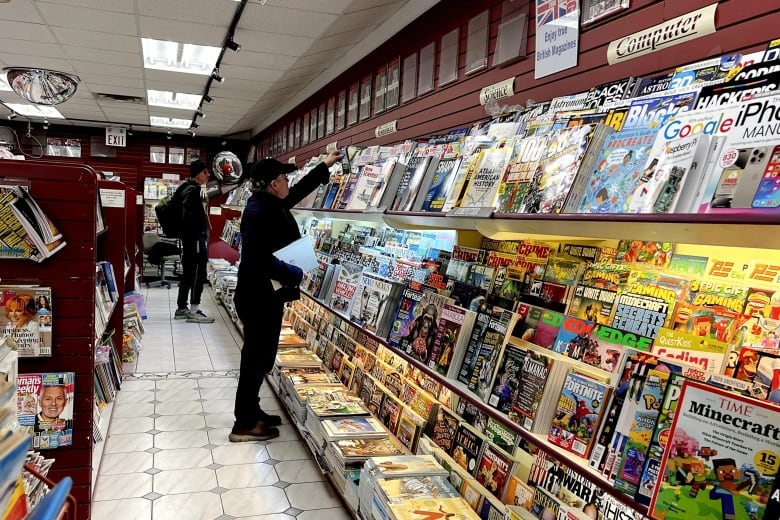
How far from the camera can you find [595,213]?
1.49 metres

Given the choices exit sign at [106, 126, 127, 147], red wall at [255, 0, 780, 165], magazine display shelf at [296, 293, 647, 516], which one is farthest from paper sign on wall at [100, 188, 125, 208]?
exit sign at [106, 126, 127, 147]

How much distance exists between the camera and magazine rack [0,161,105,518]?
7.30 feet

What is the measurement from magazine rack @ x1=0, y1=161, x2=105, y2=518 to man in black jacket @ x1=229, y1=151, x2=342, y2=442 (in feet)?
3.94

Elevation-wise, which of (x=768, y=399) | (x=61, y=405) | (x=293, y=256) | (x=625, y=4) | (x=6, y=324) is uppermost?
(x=625, y=4)

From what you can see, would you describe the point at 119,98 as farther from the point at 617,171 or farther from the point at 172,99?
the point at 617,171

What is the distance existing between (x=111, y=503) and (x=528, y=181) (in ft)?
8.42

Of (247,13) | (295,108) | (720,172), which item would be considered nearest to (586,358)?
(720,172)

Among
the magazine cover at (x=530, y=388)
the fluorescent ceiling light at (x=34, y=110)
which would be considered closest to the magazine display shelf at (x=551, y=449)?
the magazine cover at (x=530, y=388)

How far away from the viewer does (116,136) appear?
1318 centimetres

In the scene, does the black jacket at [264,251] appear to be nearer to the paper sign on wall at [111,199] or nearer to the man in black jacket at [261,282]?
the man in black jacket at [261,282]

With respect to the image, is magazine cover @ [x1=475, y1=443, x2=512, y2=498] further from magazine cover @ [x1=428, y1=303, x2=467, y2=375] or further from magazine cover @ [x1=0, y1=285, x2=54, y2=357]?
magazine cover @ [x1=0, y1=285, x2=54, y2=357]

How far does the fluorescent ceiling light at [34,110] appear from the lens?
1060 cm

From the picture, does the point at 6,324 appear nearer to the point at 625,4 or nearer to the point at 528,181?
the point at 528,181

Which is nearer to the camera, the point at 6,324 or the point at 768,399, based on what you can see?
the point at 768,399
